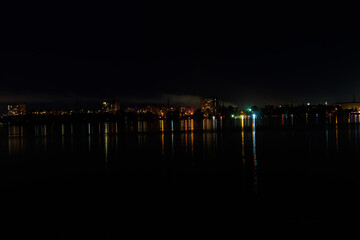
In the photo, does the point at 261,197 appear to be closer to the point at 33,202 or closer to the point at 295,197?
the point at 295,197

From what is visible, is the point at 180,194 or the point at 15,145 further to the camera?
the point at 15,145

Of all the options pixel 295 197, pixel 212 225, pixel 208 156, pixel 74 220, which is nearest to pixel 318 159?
pixel 208 156

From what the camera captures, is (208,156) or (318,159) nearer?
(318,159)

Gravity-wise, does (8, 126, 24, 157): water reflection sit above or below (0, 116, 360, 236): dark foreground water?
above

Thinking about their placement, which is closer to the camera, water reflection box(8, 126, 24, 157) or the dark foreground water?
the dark foreground water

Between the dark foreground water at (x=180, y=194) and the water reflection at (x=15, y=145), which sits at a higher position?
the water reflection at (x=15, y=145)

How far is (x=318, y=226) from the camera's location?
291 inches

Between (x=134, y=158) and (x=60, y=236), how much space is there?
497 inches

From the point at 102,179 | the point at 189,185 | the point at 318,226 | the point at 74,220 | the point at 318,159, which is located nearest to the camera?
the point at 318,226

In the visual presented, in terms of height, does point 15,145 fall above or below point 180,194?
above

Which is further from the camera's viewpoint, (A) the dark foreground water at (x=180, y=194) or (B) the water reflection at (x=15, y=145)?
(B) the water reflection at (x=15, y=145)

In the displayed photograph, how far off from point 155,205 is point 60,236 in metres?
2.76

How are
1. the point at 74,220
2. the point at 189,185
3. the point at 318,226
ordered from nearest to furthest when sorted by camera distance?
the point at 318,226 < the point at 74,220 < the point at 189,185

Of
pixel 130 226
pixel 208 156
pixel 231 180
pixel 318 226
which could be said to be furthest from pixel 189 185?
pixel 208 156
